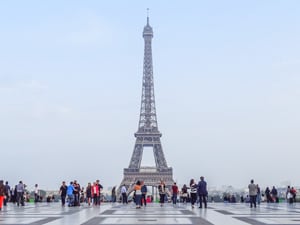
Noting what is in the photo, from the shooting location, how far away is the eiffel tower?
117625 millimetres

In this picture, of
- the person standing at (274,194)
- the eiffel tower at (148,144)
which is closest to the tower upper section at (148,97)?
the eiffel tower at (148,144)

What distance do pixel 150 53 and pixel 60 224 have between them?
115m

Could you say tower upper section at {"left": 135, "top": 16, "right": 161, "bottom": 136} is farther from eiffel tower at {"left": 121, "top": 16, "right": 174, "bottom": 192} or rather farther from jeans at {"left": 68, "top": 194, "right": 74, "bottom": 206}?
jeans at {"left": 68, "top": 194, "right": 74, "bottom": 206}

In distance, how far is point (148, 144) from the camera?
405 feet

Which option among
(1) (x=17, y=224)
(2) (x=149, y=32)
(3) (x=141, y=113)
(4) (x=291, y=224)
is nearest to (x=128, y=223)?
(1) (x=17, y=224)

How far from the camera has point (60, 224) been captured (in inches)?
721

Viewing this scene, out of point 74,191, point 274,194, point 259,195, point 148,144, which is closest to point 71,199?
Result: point 74,191

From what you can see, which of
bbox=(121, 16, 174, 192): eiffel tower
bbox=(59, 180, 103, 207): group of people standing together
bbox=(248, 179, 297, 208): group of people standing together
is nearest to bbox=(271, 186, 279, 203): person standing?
bbox=(248, 179, 297, 208): group of people standing together

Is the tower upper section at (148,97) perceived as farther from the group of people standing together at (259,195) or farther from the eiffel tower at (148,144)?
the group of people standing together at (259,195)

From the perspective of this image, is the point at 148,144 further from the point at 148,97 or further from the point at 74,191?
the point at 74,191

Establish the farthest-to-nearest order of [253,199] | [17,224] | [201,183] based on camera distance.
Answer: [253,199]
[201,183]
[17,224]

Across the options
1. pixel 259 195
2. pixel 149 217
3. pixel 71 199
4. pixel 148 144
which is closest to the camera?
pixel 149 217

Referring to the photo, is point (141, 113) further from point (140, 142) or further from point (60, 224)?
point (60, 224)

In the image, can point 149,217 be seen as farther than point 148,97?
No
